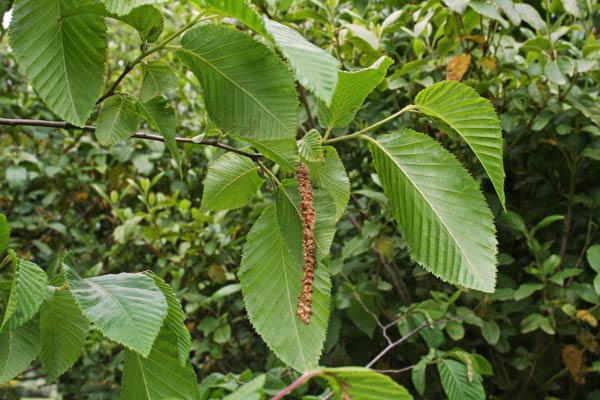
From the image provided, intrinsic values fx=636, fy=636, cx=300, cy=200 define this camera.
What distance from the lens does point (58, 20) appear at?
0.57 metres

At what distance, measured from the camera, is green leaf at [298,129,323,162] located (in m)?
0.65

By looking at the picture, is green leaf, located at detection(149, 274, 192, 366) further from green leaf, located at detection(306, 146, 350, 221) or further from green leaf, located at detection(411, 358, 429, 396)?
green leaf, located at detection(411, 358, 429, 396)

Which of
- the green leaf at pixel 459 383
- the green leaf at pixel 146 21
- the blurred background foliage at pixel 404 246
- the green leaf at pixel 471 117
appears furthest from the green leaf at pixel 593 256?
the green leaf at pixel 146 21

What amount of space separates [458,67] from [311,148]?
1279 mm

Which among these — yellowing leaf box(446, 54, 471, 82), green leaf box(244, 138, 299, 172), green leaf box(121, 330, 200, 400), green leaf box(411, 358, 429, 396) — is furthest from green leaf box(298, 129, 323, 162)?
yellowing leaf box(446, 54, 471, 82)

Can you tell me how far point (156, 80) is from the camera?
735 mm

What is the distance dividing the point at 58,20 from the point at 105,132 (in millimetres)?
196

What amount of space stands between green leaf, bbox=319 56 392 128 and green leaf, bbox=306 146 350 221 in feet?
0.12

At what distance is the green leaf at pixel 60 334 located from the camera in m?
0.64

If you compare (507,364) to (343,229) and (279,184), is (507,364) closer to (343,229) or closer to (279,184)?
(343,229)

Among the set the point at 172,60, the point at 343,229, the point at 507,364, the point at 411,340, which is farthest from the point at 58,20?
the point at 172,60

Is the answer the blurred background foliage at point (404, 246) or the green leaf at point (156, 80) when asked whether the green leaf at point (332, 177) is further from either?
the blurred background foliage at point (404, 246)

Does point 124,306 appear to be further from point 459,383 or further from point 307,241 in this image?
point 459,383

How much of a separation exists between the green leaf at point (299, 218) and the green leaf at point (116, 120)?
0.23m
